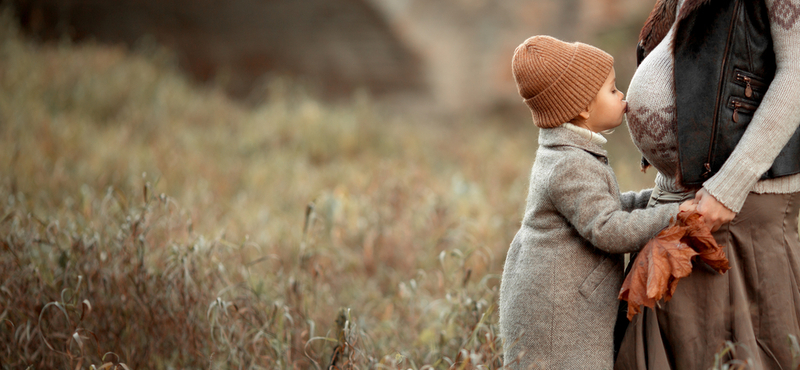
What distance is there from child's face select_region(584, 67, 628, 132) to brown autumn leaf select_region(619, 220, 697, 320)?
289mm

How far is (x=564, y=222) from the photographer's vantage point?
55.6 inches

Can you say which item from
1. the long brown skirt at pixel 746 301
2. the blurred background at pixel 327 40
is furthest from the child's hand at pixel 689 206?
the blurred background at pixel 327 40

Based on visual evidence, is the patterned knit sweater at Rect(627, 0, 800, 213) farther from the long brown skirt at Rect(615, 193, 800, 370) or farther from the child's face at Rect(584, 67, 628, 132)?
the child's face at Rect(584, 67, 628, 132)

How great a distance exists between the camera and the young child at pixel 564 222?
138 cm

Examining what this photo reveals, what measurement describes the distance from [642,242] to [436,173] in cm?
316

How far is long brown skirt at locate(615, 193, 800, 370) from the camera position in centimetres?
134

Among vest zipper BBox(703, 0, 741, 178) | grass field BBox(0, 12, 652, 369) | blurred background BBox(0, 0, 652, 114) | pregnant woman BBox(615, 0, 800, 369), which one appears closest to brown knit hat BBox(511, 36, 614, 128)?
pregnant woman BBox(615, 0, 800, 369)

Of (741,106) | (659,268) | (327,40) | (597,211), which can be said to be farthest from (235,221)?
(327,40)

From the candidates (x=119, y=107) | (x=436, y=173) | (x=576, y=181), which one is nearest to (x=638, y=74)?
(x=576, y=181)

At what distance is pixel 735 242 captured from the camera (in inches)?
53.9

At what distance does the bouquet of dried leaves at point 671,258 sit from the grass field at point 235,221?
0.44m

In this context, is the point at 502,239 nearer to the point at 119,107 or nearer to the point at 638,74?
the point at 638,74

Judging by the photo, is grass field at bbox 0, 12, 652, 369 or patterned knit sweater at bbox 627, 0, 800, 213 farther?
grass field at bbox 0, 12, 652, 369

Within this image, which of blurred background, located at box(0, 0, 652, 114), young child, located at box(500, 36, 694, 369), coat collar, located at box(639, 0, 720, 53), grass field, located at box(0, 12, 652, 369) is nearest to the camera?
young child, located at box(500, 36, 694, 369)
